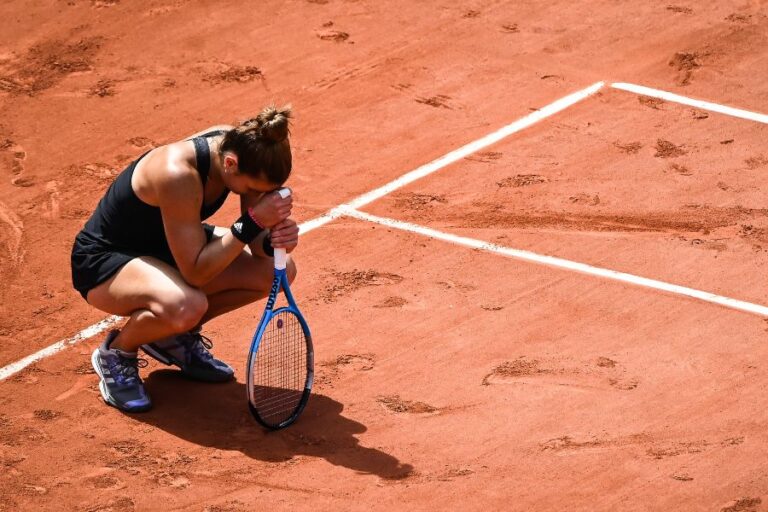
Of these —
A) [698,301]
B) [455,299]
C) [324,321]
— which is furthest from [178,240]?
[698,301]

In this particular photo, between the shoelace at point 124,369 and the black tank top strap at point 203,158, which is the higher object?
the black tank top strap at point 203,158

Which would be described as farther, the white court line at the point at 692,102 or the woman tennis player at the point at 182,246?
the white court line at the point at 692,102

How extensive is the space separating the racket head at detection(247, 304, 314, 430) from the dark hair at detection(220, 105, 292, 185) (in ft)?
2.46

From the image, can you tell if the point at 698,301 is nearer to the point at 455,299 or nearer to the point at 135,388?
the point at 455,299

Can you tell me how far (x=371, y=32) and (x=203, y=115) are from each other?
1.89 m

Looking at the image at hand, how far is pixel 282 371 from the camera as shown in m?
7.05

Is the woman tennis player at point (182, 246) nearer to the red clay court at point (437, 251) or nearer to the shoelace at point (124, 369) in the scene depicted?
the shoelace at point (124, 369)

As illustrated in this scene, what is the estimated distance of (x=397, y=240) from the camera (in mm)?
8695

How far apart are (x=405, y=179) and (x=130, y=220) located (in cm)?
297

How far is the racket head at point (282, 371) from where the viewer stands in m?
6.84

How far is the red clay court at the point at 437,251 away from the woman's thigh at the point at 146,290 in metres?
0.62

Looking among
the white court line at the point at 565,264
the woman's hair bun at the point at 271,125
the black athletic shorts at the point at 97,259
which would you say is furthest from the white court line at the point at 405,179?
the woman's hair bun at the point at 271,125

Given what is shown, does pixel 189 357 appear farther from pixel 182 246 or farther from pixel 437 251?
pixel 437 251

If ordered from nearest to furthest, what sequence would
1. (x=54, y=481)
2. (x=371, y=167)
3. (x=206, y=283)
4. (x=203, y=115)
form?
1. (x=54, y=481)
2. (x=206, y=283)
3. (x=371, y=167)
4. (x=203, y=115)
